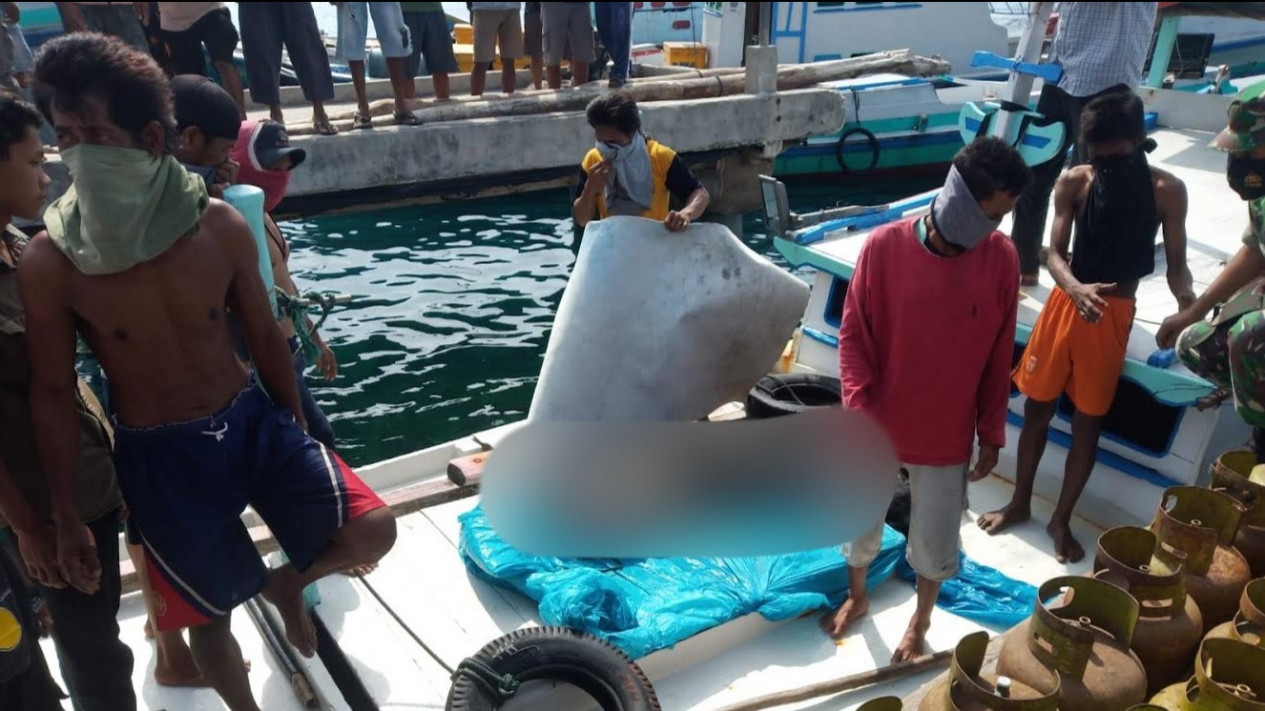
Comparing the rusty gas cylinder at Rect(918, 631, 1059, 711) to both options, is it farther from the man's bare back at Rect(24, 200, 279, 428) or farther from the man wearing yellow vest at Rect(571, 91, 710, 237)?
the man wearing yellow vest at Rect(571, 91, 710, 237)

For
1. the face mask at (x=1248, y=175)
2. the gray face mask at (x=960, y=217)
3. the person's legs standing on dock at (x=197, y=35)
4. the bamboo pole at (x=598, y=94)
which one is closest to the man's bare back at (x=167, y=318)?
the gray face mask at (x=960, y=217)

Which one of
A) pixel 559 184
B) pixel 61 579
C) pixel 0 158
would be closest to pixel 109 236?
pixel 0 158

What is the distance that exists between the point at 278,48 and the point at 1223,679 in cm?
845

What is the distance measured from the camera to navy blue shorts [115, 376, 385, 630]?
2.60 metres

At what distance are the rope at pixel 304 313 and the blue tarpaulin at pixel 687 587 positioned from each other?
43.5 inches

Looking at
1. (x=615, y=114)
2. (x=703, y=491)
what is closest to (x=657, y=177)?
(x=615, y=114)

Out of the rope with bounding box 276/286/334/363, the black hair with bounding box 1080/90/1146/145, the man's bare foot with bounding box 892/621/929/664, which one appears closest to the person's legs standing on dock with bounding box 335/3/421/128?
the rope with bounding box 276/286/334/363

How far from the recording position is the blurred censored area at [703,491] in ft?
11.9

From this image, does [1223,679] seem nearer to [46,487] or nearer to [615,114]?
[46,487]

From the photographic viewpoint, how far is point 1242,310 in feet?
11.7

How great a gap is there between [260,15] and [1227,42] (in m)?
21.0

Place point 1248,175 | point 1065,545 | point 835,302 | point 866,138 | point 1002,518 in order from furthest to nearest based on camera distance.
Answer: point 866,138
point 835,302
point 1002,518
point 1065,545
point 1248,175

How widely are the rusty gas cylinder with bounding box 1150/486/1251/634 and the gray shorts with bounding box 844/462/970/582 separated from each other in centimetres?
65

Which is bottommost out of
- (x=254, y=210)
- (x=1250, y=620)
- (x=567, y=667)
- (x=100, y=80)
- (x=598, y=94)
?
(x=567, y=667)
